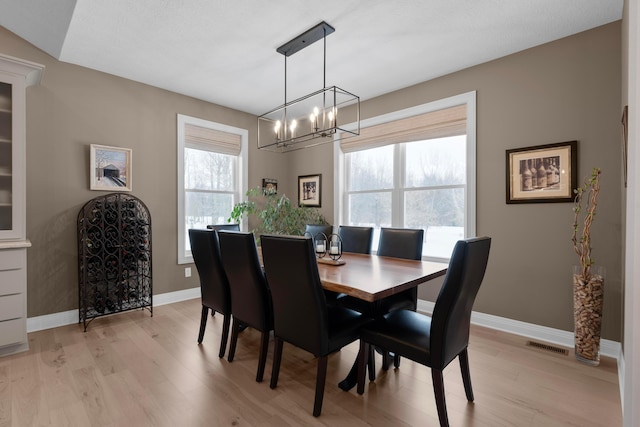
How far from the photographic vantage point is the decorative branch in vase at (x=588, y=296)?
Result: 2.33m

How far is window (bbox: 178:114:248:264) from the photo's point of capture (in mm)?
3997

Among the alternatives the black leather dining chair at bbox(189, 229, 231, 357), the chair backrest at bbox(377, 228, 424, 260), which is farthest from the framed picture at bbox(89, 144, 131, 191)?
the chair backrest at bbox(377, 228, 424, 260)

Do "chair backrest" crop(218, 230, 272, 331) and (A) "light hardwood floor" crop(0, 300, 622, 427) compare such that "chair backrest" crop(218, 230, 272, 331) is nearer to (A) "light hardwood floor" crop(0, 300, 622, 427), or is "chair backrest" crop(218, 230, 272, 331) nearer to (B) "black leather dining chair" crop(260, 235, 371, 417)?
(B) "black leather dining chair" crop(260, 235, 371, 417)

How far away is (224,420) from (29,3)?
10.9 feet

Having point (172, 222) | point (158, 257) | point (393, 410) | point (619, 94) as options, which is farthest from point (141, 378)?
point (619, 94)

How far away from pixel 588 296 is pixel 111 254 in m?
4.18

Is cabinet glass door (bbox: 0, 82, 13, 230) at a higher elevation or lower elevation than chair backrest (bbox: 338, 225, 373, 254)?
higher

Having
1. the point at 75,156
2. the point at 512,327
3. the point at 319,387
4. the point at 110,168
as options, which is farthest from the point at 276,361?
the point at 75,156

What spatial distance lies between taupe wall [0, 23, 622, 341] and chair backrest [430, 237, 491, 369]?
62.8 inches

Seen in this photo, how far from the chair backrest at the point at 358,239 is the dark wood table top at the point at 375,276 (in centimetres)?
48

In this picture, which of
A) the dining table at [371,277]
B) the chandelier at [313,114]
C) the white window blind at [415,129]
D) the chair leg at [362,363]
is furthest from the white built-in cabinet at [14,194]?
the white window blind at [415,129]

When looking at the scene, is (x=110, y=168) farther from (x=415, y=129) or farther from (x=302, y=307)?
(x=415, y=129)

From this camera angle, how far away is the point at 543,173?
280 centimetres

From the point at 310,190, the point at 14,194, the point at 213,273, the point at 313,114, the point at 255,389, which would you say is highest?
the point at 313,114
